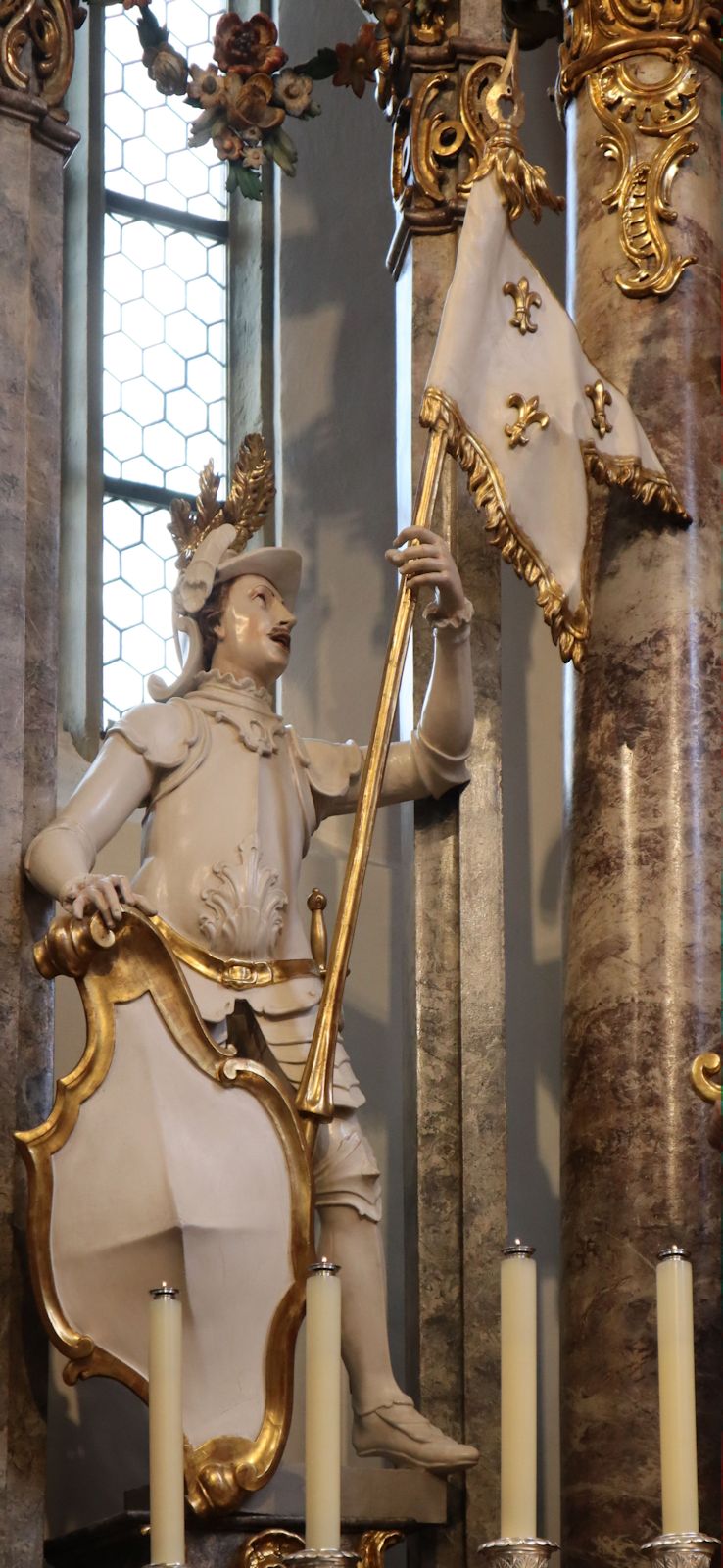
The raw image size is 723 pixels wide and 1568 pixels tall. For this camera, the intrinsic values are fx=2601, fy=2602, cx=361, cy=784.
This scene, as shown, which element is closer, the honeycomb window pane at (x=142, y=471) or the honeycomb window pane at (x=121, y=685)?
the honeycomb window pane at (x=121, y=685)

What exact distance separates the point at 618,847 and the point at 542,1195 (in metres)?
1.70

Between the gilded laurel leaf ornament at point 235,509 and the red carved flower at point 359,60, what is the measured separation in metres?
1.01

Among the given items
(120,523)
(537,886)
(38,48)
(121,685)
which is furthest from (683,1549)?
(120,523)

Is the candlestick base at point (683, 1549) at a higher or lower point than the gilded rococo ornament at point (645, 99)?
lower

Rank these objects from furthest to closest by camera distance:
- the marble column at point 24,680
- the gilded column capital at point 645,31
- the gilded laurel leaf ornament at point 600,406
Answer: the gilded column capital at point 645,31
the gilded laurel leaf ornament at point 600,406
the marble column at point 24,680

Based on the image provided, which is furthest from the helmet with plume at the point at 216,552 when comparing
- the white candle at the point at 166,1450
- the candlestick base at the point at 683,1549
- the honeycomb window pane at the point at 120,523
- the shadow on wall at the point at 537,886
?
the candlestick base at the point at 683,1549

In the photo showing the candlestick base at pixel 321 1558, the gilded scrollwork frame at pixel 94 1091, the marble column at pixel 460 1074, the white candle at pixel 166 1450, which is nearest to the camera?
the candlestick base at pixel 321 1558

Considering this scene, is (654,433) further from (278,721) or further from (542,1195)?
(542,1195)

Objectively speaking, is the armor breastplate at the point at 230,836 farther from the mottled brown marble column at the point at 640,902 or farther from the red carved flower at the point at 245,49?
the red carved flower at the point at 245,49

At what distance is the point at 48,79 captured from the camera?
5098mm

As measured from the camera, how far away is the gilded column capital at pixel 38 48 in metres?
5.03

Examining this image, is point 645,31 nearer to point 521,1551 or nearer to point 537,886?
point 537,886

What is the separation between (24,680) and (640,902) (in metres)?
1.20

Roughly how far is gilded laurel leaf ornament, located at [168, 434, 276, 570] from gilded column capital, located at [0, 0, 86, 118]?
2.58 feet
